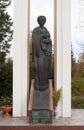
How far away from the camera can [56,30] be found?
34.6 feet

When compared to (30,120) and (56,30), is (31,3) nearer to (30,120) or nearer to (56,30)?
(56,30)

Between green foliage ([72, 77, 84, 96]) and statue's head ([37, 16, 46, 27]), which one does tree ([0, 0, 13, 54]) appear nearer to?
green foliage ([72, 77, 84, 96])

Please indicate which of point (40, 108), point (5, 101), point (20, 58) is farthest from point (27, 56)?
point (5, 101)

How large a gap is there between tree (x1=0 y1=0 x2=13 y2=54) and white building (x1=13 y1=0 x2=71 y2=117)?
4374 millimetres

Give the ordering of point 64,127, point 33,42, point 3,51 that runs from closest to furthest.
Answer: point 64,127, point 33,42, point 3,51

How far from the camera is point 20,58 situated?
34.3ft

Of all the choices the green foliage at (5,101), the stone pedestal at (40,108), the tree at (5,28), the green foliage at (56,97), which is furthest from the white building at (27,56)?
the tree at (5,28)

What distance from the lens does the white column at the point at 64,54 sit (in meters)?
10.4

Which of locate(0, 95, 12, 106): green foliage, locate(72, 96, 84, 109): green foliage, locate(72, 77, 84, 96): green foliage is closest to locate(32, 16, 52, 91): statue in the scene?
locate(0, 95, 12, 106): green foliage

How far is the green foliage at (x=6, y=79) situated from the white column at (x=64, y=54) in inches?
186

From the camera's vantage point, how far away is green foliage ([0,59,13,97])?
15.0m

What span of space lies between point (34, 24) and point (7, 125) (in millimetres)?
2607

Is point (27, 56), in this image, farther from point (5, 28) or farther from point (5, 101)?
point (5, 28)

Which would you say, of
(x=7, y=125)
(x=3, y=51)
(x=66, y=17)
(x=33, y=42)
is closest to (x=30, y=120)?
(x=7, y=125)
